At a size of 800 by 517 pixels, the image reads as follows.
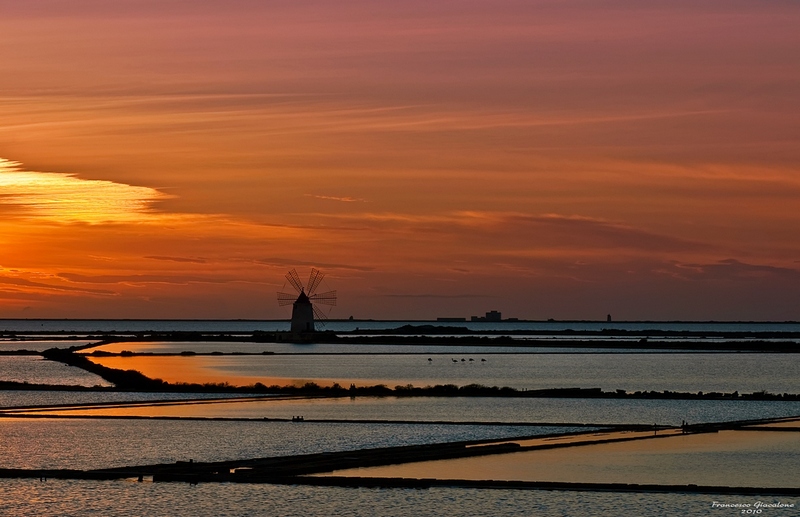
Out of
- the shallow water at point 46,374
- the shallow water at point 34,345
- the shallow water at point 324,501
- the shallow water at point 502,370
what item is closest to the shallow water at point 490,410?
the shallow water at point 502,370

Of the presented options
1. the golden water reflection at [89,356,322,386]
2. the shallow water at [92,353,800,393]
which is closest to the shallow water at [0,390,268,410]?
the golden water reflection at [89,356,322,386]

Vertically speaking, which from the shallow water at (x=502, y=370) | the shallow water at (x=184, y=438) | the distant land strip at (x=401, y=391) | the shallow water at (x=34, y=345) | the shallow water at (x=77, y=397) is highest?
the shallow water at (x=34, y=345)

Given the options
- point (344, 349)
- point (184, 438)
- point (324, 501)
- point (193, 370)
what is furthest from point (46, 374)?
point (344, 349)

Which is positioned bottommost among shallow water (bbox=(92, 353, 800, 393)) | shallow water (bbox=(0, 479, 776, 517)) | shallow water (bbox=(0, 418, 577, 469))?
shallow water (bbox=(0, 479, 776, 517))

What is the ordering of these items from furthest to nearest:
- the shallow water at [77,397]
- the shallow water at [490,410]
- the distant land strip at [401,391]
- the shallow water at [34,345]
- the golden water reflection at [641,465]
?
the shallow water at [34,345] → the distant land strip at [401,391] → the shallow water at [77,397] → the shallow water at [490,410] → the golden water reflection at [641,465]

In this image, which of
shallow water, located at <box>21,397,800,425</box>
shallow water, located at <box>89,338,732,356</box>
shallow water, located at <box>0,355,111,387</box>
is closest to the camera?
shallow water, located at <box>21,397,800,425</box>

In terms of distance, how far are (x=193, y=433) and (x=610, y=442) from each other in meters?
11.4

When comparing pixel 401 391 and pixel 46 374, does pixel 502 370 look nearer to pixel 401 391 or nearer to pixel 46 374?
pixel 401 391

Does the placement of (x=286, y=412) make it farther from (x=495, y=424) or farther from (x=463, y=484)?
(x=463, y=484)

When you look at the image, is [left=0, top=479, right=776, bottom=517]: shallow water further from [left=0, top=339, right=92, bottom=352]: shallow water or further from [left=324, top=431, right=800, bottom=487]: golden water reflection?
[left=0, top=339, right=92, bottom=352]: shallow water

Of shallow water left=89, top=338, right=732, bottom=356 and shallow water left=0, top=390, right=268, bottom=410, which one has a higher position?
shallow water left=89, top=338, right=732, bottom=356

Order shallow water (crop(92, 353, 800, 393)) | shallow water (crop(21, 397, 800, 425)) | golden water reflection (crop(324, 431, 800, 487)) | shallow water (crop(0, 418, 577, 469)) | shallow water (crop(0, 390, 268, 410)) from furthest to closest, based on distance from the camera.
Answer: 1. shallow water (crop(92, 353, 800, 393))
2. shallow water (crop(0, 390, 268, 410))
3. shallow water (crop(21, 397, 800, 425))
4. shallow water (crop(0, 418, 577, 469))
5. golden water reflection (crop(324, 431, 800, 487))

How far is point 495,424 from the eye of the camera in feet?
117

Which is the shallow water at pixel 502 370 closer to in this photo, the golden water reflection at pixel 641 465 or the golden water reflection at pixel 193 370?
the golden water reflection at pixel 193 370
